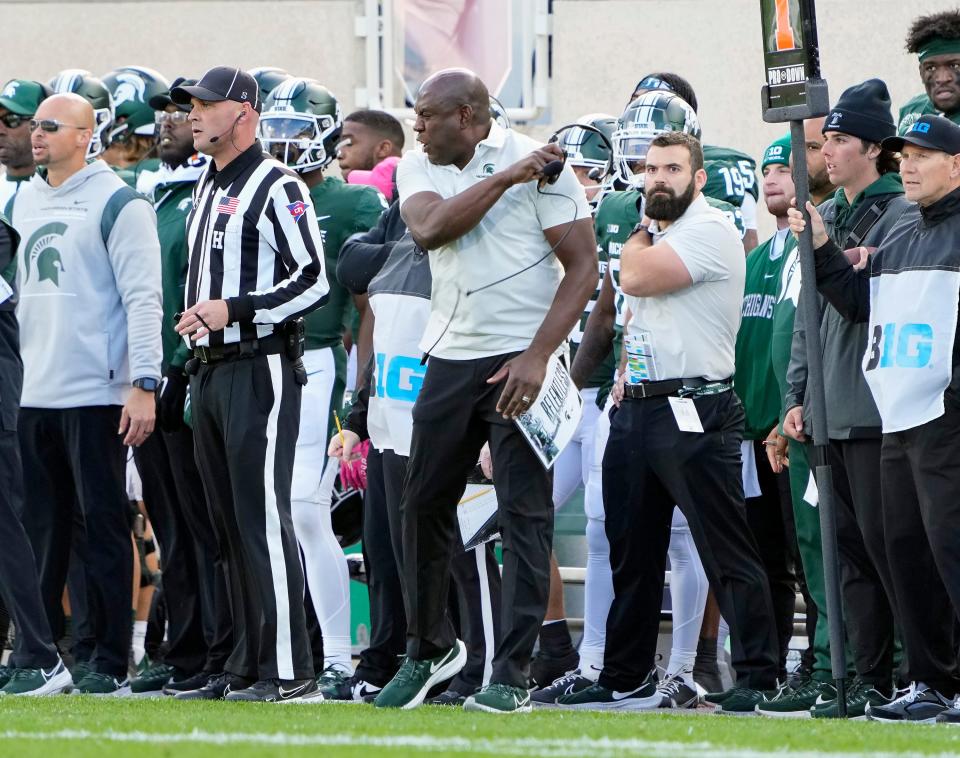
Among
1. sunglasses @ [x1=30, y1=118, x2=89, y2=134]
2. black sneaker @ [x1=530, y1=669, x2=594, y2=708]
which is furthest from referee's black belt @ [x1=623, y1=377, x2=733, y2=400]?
sunglasses @ [x1=30, y1=118, x2=89, y2=134]

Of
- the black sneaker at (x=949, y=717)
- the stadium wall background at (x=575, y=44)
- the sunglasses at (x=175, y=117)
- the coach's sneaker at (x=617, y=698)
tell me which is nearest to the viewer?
the black sneaker at (x=949, y=717)

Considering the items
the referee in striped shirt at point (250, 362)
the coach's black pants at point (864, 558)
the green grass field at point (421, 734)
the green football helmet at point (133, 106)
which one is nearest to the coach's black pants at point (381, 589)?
the referee in striped shirt at point (250, 362)

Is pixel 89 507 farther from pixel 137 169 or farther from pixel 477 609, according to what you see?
pixel 137 169

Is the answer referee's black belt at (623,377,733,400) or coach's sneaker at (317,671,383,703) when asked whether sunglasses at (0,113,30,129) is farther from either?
referee's black belt at (623,377,733,400)

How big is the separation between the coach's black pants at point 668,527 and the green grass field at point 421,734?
0.78 meters

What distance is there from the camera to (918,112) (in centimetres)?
833

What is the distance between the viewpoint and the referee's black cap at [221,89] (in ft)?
24.2

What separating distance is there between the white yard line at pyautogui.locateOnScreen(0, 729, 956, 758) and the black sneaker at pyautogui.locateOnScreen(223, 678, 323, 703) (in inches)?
55.8

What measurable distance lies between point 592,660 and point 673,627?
37 cm

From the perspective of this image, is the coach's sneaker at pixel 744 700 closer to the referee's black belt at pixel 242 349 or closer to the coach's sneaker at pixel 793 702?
the coach's sneaker at pixel 793 702

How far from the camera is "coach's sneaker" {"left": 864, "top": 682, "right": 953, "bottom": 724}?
659 cm

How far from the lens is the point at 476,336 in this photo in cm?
657

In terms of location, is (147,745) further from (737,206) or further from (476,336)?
(737,206)

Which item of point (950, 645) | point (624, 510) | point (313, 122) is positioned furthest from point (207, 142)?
point (950, 645)
